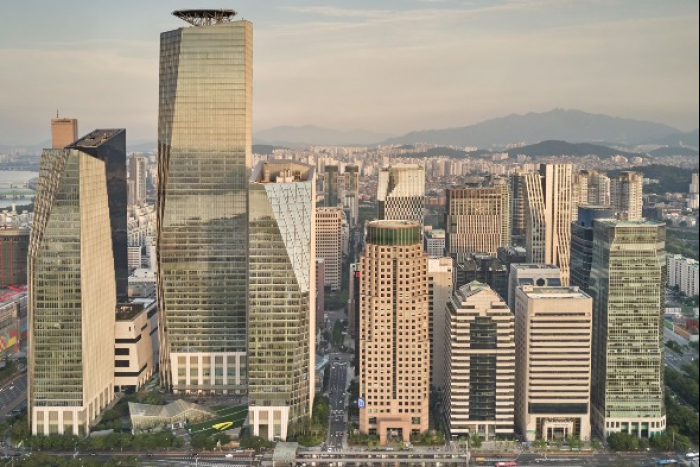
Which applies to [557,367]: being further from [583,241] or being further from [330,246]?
[330,246]

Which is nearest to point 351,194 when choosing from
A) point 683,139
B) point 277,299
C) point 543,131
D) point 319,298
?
point 319,298

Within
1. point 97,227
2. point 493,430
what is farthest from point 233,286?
point 493,430

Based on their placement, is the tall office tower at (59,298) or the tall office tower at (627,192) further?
Answer: the tall office tower at (627,192)

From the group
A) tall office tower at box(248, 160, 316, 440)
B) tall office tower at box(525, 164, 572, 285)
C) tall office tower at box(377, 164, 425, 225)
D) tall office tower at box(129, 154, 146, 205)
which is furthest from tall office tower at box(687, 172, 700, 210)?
tall office tower at box(129, 154, 146, 205)

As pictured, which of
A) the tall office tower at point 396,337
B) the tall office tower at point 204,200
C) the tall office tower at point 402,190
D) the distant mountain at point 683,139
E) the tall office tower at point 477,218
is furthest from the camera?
the tall office tower at point 402,190

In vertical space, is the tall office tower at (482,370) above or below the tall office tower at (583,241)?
below

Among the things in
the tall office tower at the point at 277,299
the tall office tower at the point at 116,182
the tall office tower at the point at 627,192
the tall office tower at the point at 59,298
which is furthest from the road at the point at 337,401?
the tall office tower at the point at 627,192

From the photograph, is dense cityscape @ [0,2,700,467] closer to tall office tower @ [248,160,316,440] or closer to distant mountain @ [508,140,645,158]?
tall office tower @ [248,160,316,440]

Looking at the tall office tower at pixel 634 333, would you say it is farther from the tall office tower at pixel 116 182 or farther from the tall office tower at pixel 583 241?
the tall office tower at pixel 116 182
